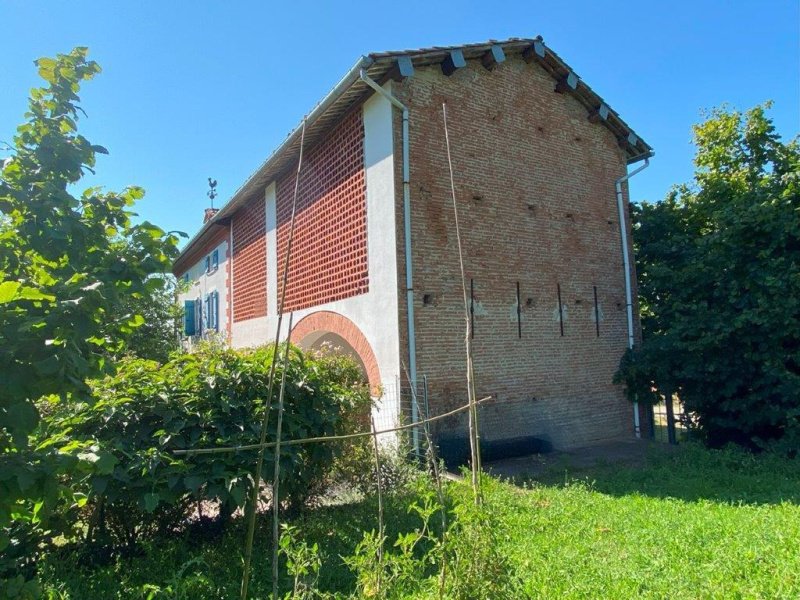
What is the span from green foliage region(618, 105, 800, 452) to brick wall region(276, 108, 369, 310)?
18.1ft

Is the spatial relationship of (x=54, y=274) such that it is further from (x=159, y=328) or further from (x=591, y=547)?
(x=159, y=328)

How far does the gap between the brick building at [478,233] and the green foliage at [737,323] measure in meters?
1.06

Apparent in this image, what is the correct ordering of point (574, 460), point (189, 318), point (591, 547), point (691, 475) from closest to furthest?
1. point (591, 547)
2. point (691, 475)
3. point (574, 460)
4. point (189, 318)

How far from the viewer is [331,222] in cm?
967

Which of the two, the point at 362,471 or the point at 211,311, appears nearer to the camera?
the point at 362,471

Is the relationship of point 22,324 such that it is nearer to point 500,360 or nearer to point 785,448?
point 500,360

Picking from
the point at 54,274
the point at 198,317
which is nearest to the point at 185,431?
the point at 54,274

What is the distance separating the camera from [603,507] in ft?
18.1

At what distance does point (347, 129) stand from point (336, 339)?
417 centimetres

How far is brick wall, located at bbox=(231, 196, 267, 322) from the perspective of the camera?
1298 cm

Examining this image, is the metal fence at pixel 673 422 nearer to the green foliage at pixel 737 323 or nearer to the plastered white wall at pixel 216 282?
the green foliage at pixel 737 323

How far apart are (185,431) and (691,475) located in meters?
6.42

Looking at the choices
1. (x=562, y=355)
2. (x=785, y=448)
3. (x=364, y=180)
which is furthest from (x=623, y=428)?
(x=364, y=180)

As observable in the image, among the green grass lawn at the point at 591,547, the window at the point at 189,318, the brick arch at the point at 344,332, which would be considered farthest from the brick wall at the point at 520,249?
the window at the point at 189,318
